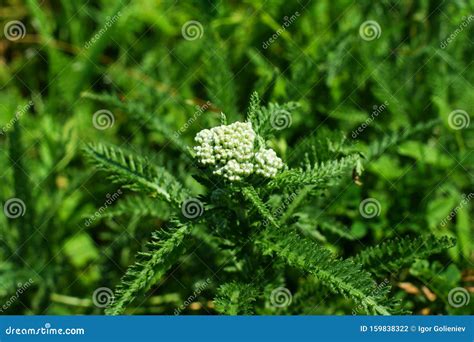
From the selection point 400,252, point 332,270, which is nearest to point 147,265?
point 332,270

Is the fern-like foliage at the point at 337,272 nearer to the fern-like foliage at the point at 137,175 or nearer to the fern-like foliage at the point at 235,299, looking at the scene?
the fern-like foliage at the point at 235,299

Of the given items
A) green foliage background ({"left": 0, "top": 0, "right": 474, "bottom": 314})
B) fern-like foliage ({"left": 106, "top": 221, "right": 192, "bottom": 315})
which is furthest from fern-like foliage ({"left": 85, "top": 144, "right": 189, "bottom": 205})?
green foliage background ({"left": 0, "top": 0, "right": 474, "bottom": 314})

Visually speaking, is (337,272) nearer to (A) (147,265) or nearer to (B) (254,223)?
(B) (254,223)

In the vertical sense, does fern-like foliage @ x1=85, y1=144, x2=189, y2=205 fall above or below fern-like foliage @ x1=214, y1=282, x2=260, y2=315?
above

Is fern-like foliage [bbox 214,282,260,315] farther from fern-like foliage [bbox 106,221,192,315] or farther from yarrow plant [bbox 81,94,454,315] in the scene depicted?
fern-like foliage [bbox 106,221,192,315]

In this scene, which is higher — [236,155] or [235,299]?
[236,155]

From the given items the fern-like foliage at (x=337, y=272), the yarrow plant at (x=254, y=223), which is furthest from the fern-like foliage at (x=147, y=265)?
the fern-like foliage at (x=337, y=272)
